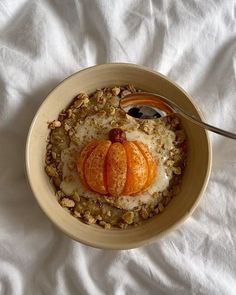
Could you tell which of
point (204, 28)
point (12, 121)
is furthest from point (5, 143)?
point (204, 28)

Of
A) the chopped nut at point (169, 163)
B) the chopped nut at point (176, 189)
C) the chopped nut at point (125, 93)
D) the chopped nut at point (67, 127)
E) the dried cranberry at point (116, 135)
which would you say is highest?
the chopped nut at point (125, 93)

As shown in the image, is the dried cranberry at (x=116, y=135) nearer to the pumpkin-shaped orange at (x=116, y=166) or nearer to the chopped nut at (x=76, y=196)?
the pumpkin-shaped orange at (x=116, y=166)

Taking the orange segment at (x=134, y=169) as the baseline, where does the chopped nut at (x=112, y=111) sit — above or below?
above

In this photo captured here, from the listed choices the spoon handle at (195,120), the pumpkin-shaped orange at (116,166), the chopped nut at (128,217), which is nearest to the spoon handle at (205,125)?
the spoon handle at (195,120)

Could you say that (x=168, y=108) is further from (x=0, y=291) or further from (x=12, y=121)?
(x=0, y=291)

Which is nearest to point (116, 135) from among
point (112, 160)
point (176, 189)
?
point (112, 160)

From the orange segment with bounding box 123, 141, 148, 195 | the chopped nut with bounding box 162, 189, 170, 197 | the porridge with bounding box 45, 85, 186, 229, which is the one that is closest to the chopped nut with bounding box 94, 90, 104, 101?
the porridge with bounding box 45, 85, 186, 229

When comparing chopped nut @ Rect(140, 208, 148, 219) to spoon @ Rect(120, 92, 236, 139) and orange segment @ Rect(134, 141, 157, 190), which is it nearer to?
orange segment @ Rect(134, 141, 157, 190)
